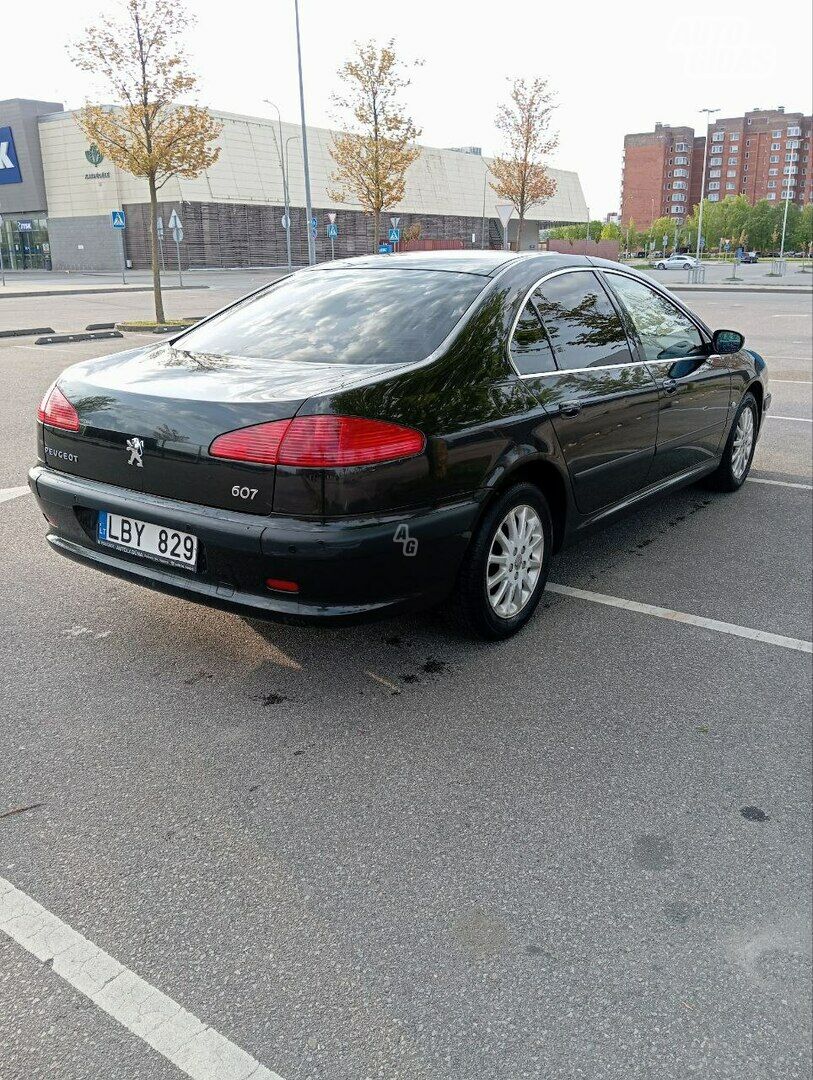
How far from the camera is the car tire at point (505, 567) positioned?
3.55 meters

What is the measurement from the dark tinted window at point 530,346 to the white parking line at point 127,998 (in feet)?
8.48

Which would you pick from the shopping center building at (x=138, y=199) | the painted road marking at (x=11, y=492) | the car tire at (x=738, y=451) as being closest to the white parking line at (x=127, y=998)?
the painted road marking at (x=11, y=492)

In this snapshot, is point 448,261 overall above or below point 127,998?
above

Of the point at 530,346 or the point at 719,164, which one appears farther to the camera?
the point at 719,164

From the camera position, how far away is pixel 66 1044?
6.15 ft

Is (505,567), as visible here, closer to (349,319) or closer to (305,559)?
(305,559)

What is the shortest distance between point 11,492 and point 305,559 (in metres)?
3.76

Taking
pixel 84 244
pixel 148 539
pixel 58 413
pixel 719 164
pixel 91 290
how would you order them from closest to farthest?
pixel 148 539, pixel 58 413, pixel 91 290, pixel 84 244, pixel 719 164

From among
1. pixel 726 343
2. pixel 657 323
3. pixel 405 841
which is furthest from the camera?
pixel 726 343

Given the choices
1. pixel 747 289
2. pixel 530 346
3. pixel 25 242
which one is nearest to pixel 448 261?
pixel 530 346

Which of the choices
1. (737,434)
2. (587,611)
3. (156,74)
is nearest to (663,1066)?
(587,611)

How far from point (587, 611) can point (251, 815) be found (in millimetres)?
Answer: 2101

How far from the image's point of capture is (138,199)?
5356 centimetres

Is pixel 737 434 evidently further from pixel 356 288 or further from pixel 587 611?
pixel 356 288
